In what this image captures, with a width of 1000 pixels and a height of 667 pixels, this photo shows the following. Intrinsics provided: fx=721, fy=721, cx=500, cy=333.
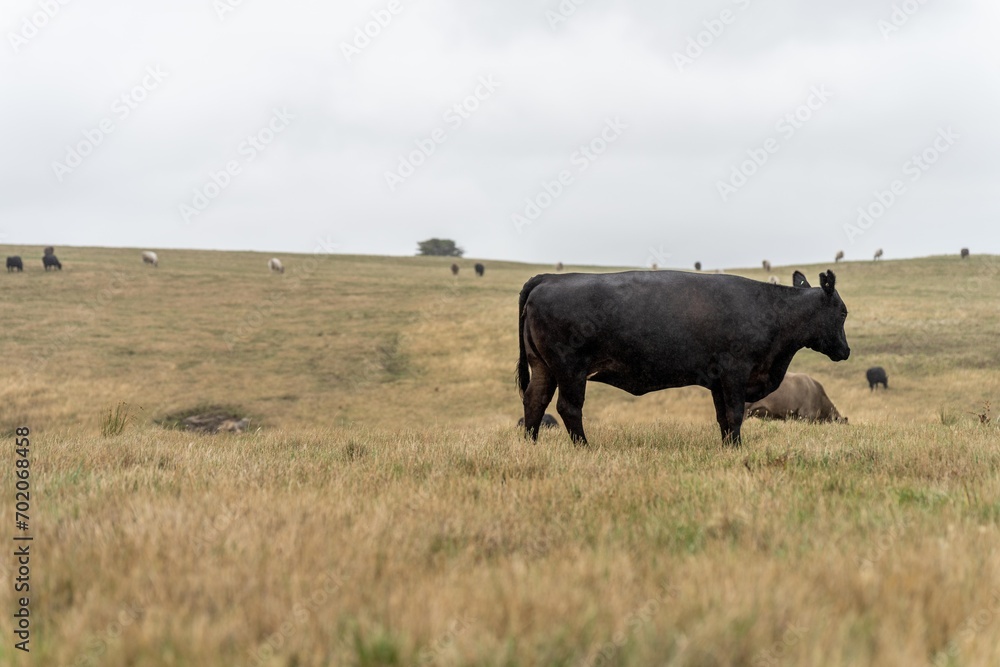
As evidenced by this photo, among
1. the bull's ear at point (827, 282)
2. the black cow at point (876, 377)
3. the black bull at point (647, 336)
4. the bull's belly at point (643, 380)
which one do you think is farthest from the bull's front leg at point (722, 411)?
the black cow at point (876, 377)

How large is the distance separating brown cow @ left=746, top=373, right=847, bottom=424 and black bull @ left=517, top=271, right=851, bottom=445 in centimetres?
699

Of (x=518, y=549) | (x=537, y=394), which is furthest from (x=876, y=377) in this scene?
(x=518, y=549)

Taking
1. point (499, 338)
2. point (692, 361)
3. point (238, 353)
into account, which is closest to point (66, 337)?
point (238, 353)

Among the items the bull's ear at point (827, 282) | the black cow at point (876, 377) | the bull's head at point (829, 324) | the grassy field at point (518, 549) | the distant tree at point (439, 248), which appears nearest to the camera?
the grassy field at point (518, 549)

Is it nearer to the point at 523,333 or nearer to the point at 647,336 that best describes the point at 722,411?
the point at 647,336

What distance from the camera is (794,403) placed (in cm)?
1498

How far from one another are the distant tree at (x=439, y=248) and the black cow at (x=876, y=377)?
87.4 metres

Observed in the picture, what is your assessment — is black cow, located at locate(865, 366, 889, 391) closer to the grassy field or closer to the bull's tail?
the grassy field

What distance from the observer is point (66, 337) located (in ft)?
108

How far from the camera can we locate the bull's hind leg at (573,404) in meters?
7.98

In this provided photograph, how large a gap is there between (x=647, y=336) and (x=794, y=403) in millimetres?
8421

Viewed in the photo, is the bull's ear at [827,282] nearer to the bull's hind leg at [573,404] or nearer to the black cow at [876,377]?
the bull's hind leg at [573,404]

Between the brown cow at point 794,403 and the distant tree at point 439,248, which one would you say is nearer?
the brown cow at point 794,403

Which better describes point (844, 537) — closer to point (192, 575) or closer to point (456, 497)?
point (456, 497)
